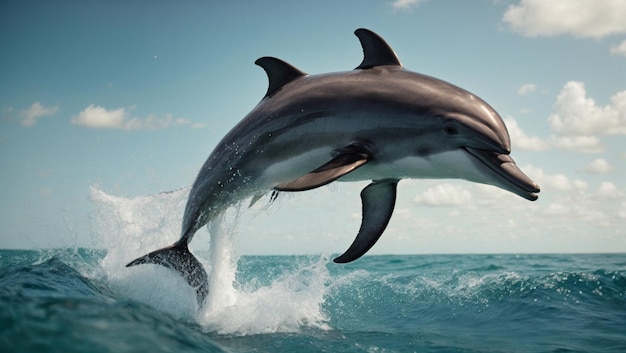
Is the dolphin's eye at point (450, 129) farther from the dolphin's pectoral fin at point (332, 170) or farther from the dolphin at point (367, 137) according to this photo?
the dolphin's pectoral fin at point (332, 170)

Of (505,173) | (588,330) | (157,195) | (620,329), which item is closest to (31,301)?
(505,173)

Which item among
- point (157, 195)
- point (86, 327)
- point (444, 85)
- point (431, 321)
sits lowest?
point (431, 321)

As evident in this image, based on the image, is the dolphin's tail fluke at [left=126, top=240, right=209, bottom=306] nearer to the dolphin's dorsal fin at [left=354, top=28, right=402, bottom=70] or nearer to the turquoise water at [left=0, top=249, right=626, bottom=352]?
the turquoise water at [left=0, top=249, right=626, bottom=352]

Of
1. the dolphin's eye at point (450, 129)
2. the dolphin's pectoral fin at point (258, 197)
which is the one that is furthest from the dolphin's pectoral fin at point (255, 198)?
the dolphin's eye at point (450, 129)

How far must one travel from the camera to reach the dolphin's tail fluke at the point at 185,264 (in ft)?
21.8

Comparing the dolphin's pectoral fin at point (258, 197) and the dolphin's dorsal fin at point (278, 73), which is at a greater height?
the dolphin's dorsal fin at point (278, 73)

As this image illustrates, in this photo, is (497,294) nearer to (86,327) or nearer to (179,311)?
(179,311)

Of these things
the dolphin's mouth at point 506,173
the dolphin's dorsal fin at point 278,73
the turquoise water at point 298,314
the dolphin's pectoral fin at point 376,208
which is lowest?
the turquoise water at point 298,314

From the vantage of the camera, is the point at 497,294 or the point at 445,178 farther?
the point at 497,294

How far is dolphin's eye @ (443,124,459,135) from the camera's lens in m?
4.42

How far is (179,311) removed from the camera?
661 cm

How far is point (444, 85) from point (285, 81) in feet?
6.38

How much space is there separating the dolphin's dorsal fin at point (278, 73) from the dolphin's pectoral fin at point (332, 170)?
58.0 inches

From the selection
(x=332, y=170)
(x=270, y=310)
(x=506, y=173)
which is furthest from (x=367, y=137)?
(x=270, y=310)
